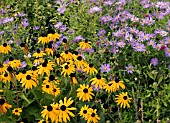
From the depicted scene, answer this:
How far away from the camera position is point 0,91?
7.96 ft

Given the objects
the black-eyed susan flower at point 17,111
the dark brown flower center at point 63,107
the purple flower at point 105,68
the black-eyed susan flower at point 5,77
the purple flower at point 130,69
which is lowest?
the black-eyed susan flower at point 17,111

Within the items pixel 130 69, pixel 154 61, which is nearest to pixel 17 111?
pixel 130 69

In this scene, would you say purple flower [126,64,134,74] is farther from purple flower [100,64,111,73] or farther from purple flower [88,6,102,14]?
purple flower [88,6,102,14]

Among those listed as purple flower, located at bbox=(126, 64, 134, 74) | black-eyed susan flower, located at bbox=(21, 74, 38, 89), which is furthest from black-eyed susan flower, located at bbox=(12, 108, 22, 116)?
purple flower, located at bbox=(126, 64, 134, 74)

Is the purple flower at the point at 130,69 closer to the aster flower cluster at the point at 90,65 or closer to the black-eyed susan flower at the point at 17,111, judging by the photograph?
the aster flower cluster at the point at 90,65

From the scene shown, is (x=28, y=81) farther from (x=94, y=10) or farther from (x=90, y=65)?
(x=94, y=10)

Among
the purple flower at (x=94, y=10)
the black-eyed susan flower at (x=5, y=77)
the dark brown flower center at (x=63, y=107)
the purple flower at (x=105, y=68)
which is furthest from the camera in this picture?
the purple flower at (x=94, y=10)

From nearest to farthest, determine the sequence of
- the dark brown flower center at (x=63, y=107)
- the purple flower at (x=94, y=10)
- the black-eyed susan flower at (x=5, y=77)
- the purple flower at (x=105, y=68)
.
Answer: the dark brown flower center at (x=63, y=107)
the black-eyed susan flower at (x=5, y=77)
the purple flower at (x=105, y=68)
the purple flower at (x=94, y=10)

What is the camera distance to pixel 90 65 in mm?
2539

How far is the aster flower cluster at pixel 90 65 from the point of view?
95.7 inches

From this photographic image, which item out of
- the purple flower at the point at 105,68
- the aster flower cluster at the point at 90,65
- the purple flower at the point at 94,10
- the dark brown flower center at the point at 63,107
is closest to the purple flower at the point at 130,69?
the aster flower cluster at the point at 90,65

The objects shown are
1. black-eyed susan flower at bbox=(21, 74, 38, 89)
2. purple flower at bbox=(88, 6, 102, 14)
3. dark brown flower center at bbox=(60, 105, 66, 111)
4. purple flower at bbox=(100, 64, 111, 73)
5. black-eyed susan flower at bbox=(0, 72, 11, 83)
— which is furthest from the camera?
purple flower at bbox=(88, 6, 102, 14)

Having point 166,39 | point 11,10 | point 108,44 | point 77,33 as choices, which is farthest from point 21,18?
point 166,39

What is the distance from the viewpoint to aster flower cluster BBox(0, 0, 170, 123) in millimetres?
2430
